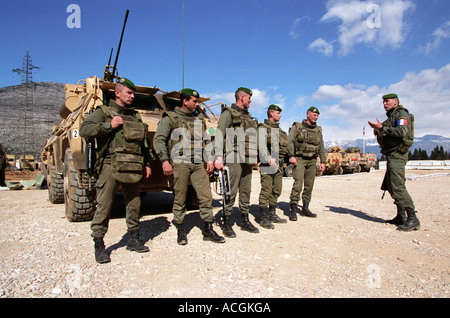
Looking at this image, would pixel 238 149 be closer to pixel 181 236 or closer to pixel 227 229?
pixel 227 229

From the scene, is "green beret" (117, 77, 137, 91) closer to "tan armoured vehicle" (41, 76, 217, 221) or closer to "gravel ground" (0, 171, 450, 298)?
"tan armoured vehicle" (41, 76, 217, 221)

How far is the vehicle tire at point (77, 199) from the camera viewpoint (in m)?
4.26

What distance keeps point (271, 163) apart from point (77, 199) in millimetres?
2993

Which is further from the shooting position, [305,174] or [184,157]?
[305,174]

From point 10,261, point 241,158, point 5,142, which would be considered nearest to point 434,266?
point 241,158

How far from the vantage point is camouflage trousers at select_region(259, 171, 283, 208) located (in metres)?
4.32

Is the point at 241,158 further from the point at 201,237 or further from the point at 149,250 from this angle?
the point at 149,250

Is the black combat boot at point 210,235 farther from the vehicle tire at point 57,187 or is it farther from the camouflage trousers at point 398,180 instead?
the vehicle tire at point 57,187

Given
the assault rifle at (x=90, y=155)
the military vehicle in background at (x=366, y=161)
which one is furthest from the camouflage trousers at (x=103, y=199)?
the military vehicle in background at (x=366, y=161)

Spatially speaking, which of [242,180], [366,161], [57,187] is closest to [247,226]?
[242,180]

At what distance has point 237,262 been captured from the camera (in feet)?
9.03

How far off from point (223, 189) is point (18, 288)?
230cm

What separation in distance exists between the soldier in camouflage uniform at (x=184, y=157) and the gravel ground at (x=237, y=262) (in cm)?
35

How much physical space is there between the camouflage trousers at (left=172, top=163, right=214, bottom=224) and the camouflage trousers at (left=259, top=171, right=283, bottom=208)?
1.15 m
